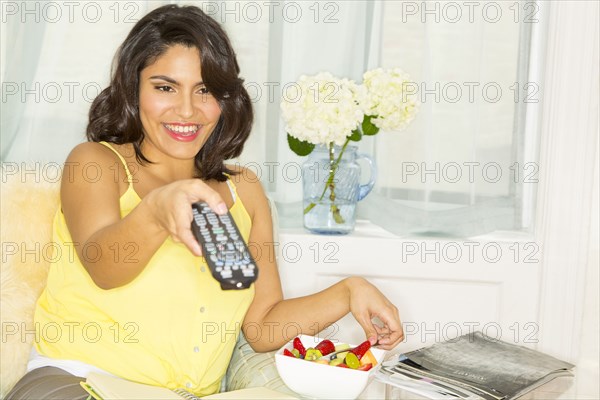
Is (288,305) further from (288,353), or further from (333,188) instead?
(333,188)

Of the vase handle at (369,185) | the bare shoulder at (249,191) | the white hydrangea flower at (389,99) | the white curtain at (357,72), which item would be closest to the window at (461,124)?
the white curtain at (357,72)

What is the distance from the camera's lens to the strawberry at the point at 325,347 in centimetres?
127

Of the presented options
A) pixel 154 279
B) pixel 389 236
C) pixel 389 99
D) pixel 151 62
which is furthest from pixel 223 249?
pixel 389 236

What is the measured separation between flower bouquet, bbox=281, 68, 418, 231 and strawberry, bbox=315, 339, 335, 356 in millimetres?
520

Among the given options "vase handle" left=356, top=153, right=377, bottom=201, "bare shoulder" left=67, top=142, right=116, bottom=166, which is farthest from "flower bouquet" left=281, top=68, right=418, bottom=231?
"bare shoulder" left=67, top=142, right=116, bottom=166

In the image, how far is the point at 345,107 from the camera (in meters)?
1.62

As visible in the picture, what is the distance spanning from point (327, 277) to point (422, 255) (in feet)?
0.78

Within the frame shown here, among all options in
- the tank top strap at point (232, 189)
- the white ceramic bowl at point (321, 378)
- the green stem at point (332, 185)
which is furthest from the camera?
the green stem at point (332, 185)

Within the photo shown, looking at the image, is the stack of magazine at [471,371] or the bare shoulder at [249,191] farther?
the bare shoulder at [249,191]

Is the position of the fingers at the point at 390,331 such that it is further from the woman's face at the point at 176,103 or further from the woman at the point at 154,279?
the woman's face at the point at 176,103

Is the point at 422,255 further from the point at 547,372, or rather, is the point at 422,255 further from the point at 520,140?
the point at 547,372

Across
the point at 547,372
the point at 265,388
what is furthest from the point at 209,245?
the point at 547,372

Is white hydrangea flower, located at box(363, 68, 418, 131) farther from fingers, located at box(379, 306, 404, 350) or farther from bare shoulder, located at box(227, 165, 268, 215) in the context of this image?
fingers, located at box(379, 306, 404, 350)

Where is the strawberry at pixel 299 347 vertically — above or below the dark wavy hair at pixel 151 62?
below
